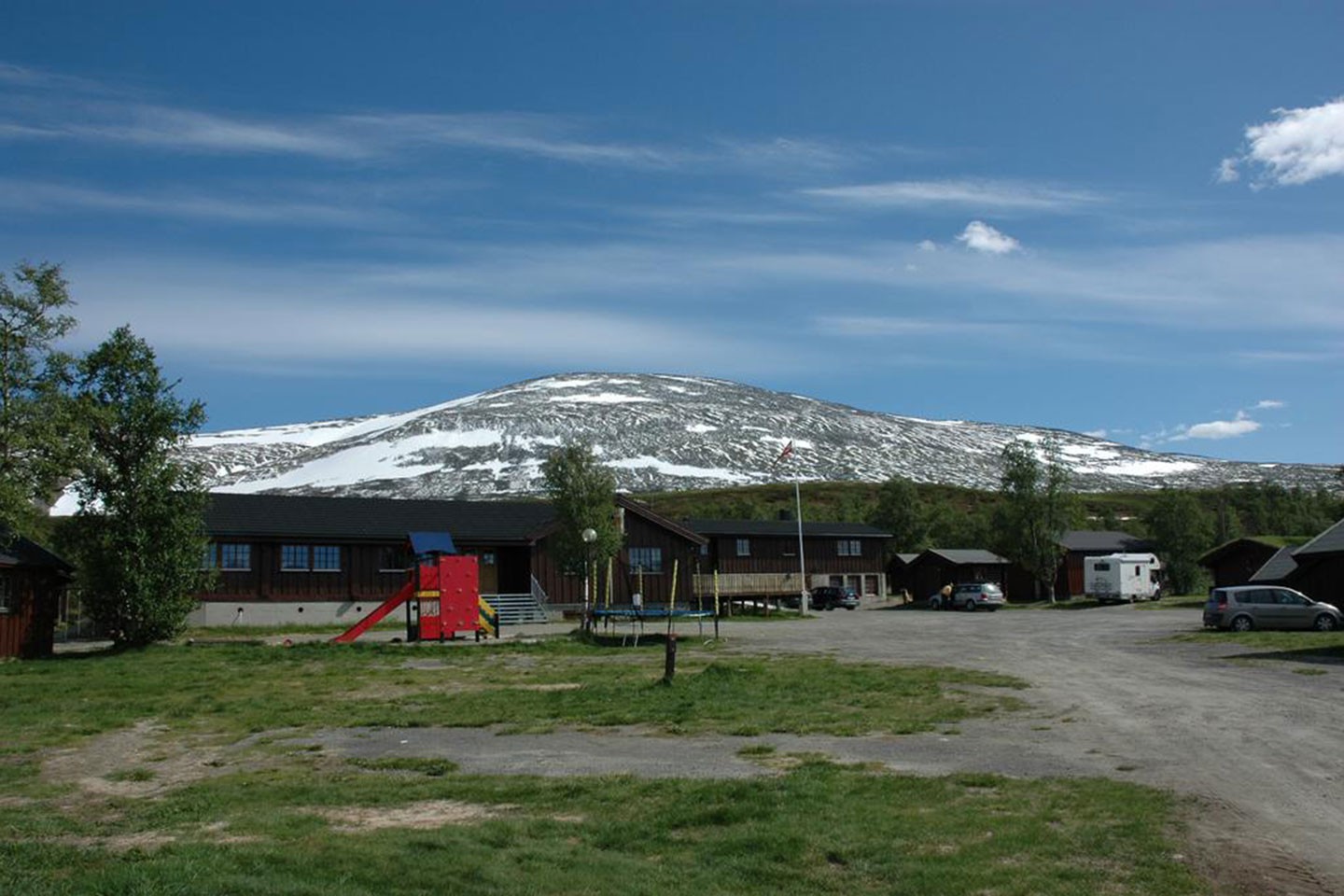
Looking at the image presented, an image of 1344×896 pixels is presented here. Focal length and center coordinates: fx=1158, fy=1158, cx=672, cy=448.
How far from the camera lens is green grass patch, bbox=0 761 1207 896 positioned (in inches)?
329

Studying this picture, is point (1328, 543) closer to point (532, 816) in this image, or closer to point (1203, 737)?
point (1203, 737)

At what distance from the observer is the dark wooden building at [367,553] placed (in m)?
51.1

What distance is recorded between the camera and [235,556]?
5116cm

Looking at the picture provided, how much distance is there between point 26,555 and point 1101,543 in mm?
69779

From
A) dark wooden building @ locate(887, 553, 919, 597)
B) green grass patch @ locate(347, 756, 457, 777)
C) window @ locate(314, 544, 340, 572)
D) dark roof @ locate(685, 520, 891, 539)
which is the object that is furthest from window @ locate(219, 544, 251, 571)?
dark wooden building @ locate(887, 553, 919, 597)

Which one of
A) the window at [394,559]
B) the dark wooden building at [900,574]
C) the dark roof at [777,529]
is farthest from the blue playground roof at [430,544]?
the dark wooden building at [900,574]

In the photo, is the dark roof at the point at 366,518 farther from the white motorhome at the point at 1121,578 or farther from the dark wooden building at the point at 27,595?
the white motorhome at the point at 1121,578

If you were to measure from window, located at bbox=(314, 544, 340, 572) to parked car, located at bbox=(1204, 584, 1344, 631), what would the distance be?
120 feet

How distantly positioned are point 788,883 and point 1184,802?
4.44 metres

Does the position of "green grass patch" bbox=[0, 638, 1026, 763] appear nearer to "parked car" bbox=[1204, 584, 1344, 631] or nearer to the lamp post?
the lamp post

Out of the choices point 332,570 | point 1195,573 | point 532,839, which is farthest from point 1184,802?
point 1195,573

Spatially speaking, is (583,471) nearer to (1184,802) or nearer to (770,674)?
(770,674)

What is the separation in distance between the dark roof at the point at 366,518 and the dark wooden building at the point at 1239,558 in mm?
35799

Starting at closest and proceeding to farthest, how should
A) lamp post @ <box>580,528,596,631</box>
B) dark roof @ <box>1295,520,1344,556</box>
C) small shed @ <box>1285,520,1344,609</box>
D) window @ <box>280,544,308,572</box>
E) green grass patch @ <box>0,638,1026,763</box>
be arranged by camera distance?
green grass patch @ <box>0,638,1026,763</box>, dark roof @ <box>1295,520,1344,556</box>, small shed @ <box>1285,520,1344,609</box>, lamp post @ <box>580,528,596,631</box>, window @ <box>280,544,308,572</box>
